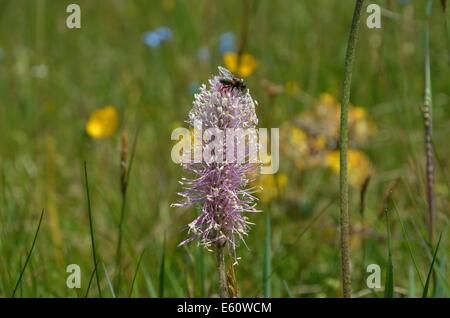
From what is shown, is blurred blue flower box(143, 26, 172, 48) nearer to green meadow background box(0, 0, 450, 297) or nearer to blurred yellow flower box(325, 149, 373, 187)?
green meadow background box(0, 0, 450, 297)

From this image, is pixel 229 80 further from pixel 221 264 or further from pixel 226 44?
pixel 226 44

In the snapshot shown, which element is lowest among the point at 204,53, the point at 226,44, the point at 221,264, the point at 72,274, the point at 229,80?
the point at 72,274

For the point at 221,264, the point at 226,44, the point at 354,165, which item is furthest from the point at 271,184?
the point at 221,264

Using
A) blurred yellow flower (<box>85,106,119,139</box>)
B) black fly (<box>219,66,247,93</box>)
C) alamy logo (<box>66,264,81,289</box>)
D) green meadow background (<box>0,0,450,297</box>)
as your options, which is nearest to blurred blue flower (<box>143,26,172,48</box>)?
green meadow background (<box>0,0,450,297</box>)

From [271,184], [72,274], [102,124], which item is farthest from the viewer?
[102,124]

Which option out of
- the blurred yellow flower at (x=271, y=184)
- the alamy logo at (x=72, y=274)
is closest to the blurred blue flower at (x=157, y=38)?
the blurred yellow flower at (x=271, y=184)
